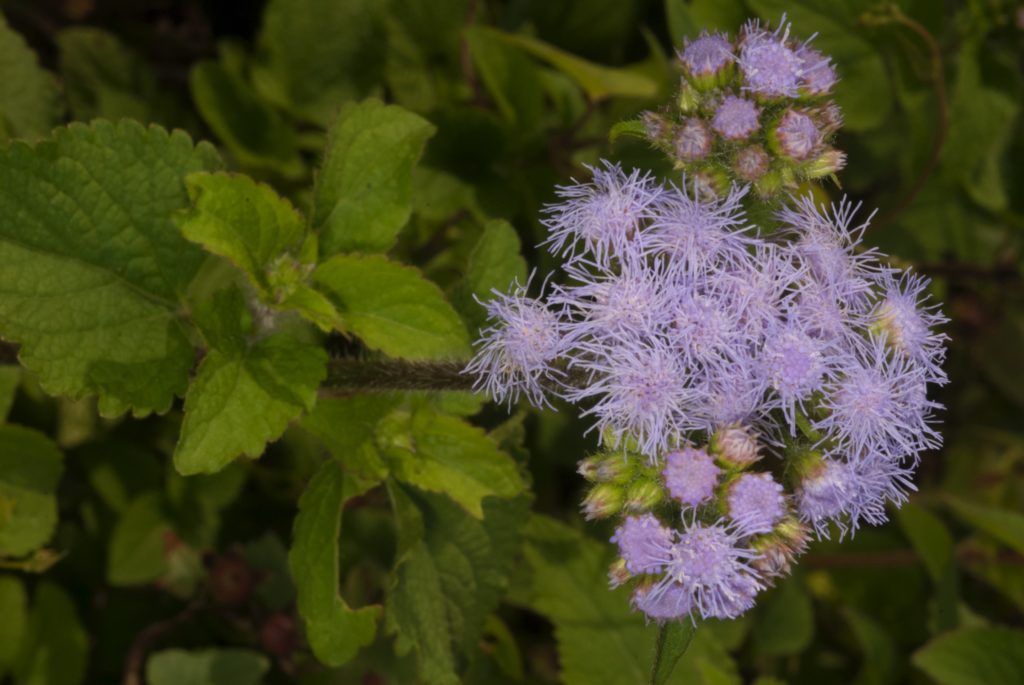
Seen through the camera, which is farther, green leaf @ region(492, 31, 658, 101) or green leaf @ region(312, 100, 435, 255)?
green leaf @ region(492, 31, 658, 101)

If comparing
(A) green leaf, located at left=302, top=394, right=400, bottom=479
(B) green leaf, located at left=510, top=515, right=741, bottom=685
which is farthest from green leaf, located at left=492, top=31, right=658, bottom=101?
(B) green leaf, located at left=510, top=515, right=741, bottom=685

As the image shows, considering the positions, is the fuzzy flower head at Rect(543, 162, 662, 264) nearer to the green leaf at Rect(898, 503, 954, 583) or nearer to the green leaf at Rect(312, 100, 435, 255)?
the green leaf at Rect(312, 100, 435, 255)

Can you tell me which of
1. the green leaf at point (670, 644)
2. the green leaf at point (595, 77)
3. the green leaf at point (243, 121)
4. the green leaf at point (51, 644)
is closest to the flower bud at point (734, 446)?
the green leaf at point (670, 644)

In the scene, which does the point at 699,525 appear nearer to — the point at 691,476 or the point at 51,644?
the point at 691,476

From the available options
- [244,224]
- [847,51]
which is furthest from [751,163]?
[847,51]

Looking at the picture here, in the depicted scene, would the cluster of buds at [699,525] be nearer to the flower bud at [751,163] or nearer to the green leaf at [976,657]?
the flower bud at [751,163]

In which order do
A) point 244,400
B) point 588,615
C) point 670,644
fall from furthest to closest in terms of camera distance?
point 588,615
point 244,400
point 670,644
